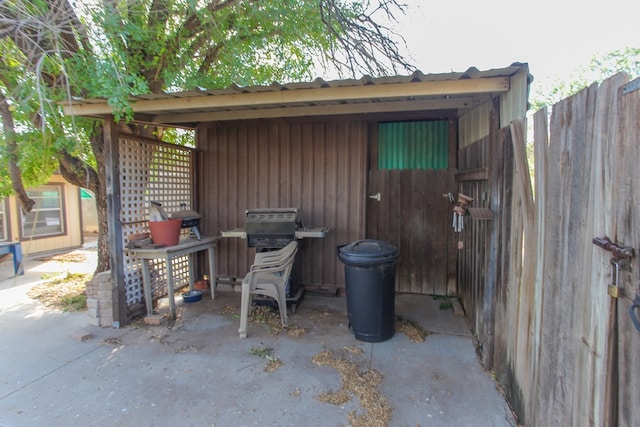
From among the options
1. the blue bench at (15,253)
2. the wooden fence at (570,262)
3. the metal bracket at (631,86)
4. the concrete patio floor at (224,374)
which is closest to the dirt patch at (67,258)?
the blue bench at (15,253)

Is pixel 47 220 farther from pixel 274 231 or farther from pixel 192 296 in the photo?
pixel 274 231

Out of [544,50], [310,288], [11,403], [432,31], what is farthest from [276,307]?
[544,50]

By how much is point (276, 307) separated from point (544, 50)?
11252 mm

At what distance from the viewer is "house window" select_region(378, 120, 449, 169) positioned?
4.55m

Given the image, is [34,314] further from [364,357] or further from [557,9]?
[557,9]

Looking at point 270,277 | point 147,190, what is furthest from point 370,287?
point 147,190

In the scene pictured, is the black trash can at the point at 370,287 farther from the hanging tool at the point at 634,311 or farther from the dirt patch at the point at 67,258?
the dirt patch at the point at 67,258

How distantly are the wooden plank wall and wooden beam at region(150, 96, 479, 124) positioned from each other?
0.50 m

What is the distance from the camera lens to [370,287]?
3.20 m

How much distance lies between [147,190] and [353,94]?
2843 mm

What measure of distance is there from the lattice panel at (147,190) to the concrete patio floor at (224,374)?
0.62 meters

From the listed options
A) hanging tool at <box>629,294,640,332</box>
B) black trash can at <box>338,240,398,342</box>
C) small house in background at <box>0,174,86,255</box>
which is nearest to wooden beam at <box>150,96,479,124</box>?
black trash can at <box>338,240,398,342</box>

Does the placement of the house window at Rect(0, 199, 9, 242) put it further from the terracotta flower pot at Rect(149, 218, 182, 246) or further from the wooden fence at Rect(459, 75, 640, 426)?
the wooden fence at Rect(459, 75, 640, 426)

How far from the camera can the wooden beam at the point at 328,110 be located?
3.69m
